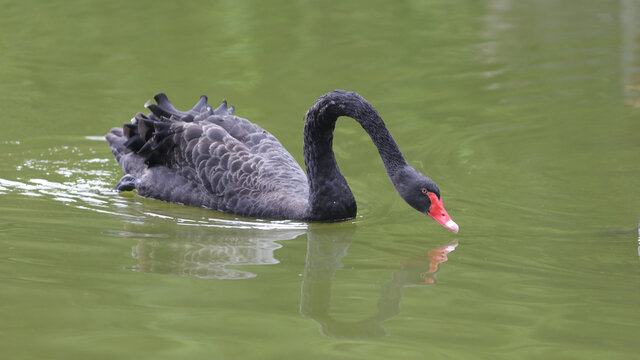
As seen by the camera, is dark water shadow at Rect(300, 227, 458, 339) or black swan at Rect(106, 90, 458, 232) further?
black swan at Rect(106, 90, 458, 232)

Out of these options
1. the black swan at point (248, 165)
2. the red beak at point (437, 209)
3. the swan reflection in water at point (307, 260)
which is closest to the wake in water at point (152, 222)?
the swan reflection in water at point (307, 260)

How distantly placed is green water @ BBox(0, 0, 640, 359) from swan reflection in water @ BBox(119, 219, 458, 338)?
0.07 ft

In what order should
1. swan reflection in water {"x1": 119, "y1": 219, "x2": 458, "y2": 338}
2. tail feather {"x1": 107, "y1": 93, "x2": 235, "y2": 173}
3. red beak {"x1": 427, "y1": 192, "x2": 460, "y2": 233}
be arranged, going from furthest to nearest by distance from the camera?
tail feather {"x1": 107, "y1": 93, "x2": 235, "y2": 173} < red beak {"x1": 427, "y1": 192, "x2": 460, "y2": 233} < swan reflection in water {"x1": 119, "y1": 219, "x2": 458, "y2": 338}

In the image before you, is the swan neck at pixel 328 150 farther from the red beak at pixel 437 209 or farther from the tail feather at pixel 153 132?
the tail feather at pixel 153 132

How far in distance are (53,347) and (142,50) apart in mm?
8895

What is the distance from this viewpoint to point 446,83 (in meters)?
11.0

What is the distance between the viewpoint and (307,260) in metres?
6.12

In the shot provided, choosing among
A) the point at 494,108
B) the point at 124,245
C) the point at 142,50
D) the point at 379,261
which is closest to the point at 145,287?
the point at 124,245

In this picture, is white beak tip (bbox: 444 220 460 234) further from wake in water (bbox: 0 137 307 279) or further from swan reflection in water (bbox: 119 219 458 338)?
wake in water (bbox: 0 137 307 279)

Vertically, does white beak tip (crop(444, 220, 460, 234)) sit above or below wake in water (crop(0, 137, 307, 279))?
above

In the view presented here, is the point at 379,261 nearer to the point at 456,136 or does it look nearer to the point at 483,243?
the point at 483,243

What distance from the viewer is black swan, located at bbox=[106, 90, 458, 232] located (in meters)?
6.70

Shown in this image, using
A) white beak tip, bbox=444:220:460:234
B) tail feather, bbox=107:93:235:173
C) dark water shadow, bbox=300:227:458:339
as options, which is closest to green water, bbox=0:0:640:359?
dark water shadow, bbox=300:227:458:339

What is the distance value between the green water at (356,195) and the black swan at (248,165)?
0.17 m
